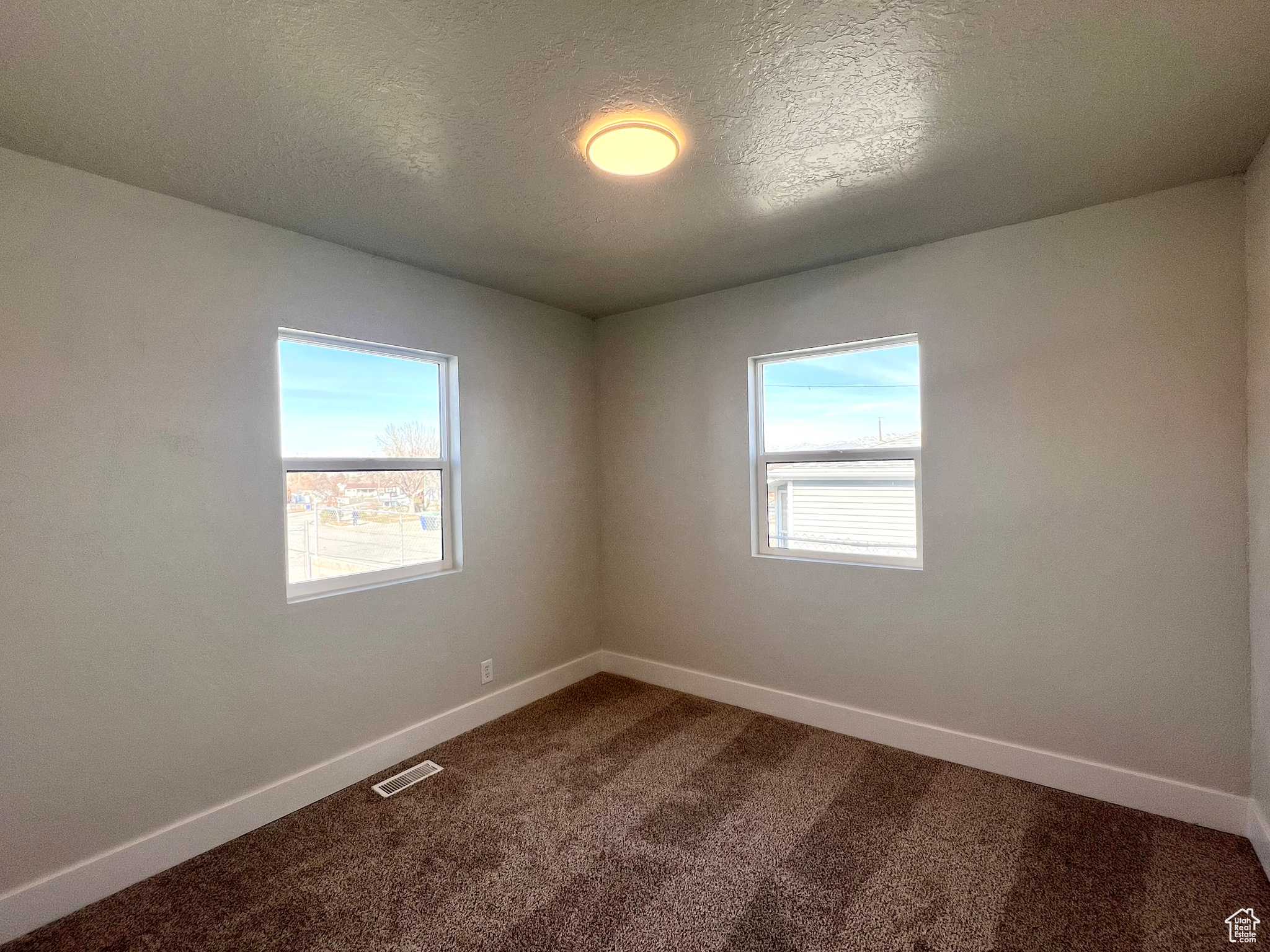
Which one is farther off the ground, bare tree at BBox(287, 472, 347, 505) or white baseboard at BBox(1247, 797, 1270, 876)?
bare tree at BBox(287, 472, 347, 505)

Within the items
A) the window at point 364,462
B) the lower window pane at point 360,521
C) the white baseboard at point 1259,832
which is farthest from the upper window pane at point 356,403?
the white baseboard at point 1259,832

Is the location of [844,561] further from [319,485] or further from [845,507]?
[319,485]

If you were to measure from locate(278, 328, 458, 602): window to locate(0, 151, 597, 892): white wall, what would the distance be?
113mm

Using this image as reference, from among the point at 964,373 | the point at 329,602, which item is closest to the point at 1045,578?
the point at 964,373

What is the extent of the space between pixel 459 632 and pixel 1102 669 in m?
2.95

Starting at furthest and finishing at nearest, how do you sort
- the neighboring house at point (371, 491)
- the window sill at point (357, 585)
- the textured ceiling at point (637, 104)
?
1. the neighboring house at point (371, 491)
2. the window sill at point (357, 585)
3. the textured ceiling at point (637, 104)

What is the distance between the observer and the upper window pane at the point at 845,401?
9.77ft

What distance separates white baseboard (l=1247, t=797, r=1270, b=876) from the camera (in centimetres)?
200

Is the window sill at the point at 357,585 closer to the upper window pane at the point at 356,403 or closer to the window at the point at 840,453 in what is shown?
the upper window pane at the point at 356,403

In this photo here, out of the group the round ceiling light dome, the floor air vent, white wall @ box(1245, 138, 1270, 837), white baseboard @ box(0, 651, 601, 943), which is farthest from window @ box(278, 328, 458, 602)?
white wall @ box(1245, 138, 1270, 837)

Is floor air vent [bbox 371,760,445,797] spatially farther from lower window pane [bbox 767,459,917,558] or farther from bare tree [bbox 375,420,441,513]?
lower window pane [bbox 767,459,917,558]

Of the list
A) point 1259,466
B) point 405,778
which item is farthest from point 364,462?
point 1259,466

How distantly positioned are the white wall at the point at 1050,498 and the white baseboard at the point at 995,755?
5cm

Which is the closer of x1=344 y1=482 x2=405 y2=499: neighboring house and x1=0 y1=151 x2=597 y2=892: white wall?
x1=0 y1=151 x2=597 y2=892: white wall
